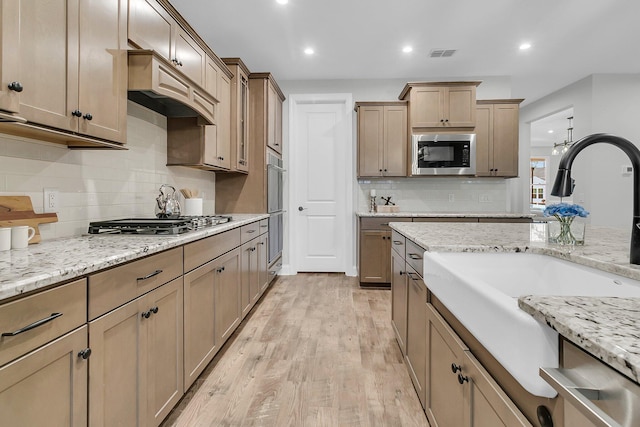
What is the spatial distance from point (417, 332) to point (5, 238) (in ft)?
6.03

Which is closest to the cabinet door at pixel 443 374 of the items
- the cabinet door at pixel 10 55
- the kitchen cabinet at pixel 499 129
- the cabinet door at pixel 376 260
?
the cabinet door at pixel 10 55

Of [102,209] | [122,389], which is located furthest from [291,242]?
[122,389]

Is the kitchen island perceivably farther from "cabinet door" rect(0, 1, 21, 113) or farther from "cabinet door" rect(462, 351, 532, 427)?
"cabinet door" rect(0, 1, 21, 113)

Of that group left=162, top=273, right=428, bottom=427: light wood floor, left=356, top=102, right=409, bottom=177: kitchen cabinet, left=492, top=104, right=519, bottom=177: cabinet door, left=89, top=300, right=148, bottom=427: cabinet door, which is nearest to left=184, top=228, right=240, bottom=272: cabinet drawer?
left=89, top=300, right=148, bottom=427: cabinet door

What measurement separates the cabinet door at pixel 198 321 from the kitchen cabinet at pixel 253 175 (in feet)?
5.87

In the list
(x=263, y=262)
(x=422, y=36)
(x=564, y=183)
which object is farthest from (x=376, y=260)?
(x=564, y=183)

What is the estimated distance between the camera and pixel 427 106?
4.06m

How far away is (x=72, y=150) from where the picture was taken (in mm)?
1710

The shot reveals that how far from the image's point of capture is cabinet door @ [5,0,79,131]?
1.09 m

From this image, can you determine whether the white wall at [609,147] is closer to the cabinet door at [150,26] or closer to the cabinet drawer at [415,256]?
the cabinet drawer at [415,256]

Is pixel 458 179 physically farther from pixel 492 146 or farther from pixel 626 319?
pixel 626 319

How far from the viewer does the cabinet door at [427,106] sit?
4.04 m

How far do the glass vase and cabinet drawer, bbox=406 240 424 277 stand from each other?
0.55 metres

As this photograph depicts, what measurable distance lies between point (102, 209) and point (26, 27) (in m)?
1.06
